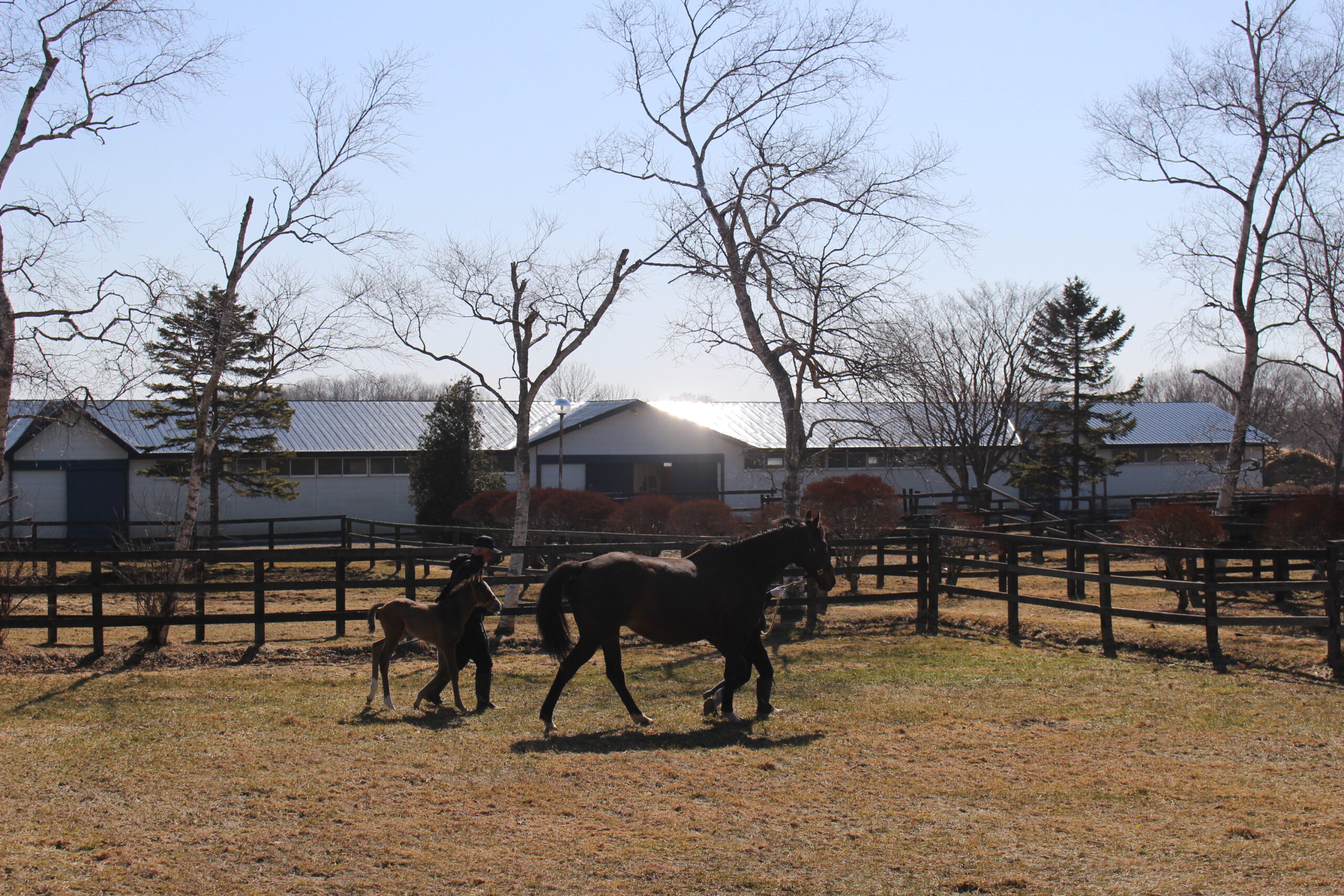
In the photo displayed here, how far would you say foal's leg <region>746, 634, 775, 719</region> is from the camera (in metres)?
8.25

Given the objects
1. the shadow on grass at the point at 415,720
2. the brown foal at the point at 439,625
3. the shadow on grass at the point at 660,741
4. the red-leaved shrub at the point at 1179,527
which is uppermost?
the red-leaved shrub at the point at 1179,527

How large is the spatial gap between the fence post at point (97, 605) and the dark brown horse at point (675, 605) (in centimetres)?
635

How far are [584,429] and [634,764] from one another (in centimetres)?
3358

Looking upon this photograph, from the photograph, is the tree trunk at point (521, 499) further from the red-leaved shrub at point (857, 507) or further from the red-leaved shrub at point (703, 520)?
the red-leaved shrub at point (703, 520)

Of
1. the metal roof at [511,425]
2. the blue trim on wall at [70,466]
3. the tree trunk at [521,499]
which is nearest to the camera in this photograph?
the tree trunk at [521,499]

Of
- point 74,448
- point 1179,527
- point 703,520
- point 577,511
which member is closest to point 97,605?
point 703,520

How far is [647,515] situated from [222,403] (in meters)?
13.0

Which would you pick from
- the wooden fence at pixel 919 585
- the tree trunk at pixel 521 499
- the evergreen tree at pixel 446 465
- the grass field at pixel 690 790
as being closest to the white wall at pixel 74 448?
the evergreen tree at pixel 446 465

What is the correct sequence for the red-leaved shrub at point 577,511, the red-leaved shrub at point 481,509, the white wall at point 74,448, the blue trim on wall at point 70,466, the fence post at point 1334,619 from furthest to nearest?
the blue trim on wall at point 70,466 → the white wall at point 74,448 → the red-leaved shrub at point 481,509 → the red-leaved shrub at point 577,511 → the fence post at point 1334,619

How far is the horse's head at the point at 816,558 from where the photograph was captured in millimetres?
8844

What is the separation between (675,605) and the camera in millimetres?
8148

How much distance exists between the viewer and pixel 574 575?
7.97 meters

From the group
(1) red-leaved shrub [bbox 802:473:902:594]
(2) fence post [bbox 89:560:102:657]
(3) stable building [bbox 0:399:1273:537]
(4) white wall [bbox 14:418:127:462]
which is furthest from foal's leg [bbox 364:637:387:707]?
(4) white wall [bbox 14:418:127:462]

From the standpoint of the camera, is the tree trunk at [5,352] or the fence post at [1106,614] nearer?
the fence post at [1106,614]
